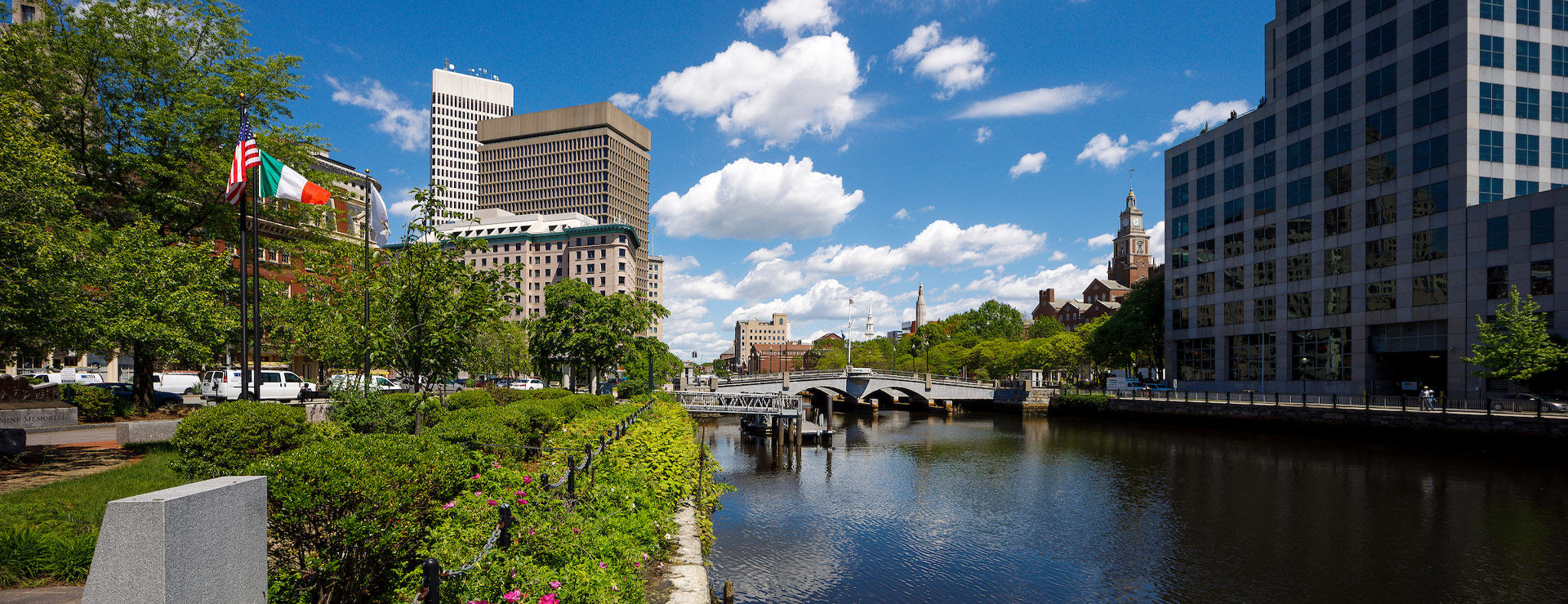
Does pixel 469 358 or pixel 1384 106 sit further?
pixel 1384 106

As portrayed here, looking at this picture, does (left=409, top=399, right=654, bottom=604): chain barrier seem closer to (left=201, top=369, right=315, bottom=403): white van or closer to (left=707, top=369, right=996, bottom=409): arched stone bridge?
(left=201, top=369, right=315, bottom=403): white van

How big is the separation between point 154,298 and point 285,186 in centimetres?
662

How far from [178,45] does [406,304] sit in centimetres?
2372

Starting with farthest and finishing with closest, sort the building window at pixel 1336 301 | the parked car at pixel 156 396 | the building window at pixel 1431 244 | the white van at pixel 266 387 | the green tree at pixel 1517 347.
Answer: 1. the building window at pixel 1336 301
2. the building window at pixel 1431 244
3. the white van at pixel 266 387
4. the green tree at pixel 1517 347
5. the parked car at pixel 156 396

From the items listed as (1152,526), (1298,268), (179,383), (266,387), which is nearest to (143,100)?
(266,387)

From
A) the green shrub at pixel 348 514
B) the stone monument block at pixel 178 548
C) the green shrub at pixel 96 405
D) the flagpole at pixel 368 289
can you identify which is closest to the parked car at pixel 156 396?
the green shrub at pixel 96 405

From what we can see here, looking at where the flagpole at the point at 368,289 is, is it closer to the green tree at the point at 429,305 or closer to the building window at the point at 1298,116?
the green tree at the point at 429,305

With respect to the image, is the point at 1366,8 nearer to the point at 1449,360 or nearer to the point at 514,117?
the point at 1449,360

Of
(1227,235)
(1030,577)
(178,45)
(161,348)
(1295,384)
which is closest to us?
(1030,577)

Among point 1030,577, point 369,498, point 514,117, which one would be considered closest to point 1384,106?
point 1030,577

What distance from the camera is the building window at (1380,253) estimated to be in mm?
53906

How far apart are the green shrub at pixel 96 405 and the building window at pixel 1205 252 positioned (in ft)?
264

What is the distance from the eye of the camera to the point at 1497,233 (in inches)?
1842

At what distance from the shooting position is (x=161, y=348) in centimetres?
2164
